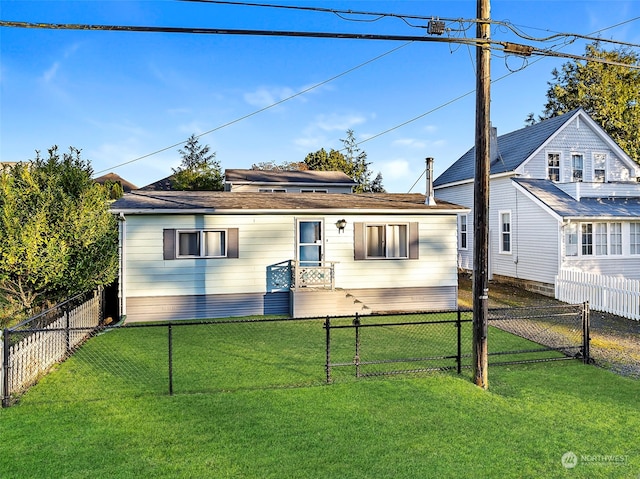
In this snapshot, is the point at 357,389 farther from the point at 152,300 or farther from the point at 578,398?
the point at 152,300

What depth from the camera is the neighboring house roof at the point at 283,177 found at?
91.8 feet

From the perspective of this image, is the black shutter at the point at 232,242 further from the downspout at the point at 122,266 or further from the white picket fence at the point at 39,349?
the white picket fence at the point at 39,349

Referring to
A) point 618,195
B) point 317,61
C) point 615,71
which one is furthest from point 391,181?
point 317,61

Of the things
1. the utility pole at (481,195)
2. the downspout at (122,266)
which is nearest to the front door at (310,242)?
the downspout at (122,266)

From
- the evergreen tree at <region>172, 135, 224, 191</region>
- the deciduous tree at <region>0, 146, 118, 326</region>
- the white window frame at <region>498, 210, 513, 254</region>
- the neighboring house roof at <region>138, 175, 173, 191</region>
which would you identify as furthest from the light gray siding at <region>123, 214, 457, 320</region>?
the neighboring house roof at <region>138, 175, 173, 191</region>

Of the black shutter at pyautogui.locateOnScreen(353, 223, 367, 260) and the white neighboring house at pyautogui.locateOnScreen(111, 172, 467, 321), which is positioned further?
the black shutter at pyautogui.locateOnScreen(353, 223, 367, 260)

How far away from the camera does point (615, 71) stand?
30.0m

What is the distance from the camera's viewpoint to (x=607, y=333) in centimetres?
1068

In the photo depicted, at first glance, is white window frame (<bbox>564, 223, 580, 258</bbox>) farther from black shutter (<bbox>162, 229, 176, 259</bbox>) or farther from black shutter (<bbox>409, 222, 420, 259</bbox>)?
black shutter (<bbox>162, 229, 176, 259</bbox>)

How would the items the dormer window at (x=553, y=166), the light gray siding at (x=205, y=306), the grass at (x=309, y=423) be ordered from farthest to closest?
the dormer window at (x=553, y=166), the light gray siding at (x=205, y=306), the grass at (x=309, y=423)

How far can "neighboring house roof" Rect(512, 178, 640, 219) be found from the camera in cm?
1673

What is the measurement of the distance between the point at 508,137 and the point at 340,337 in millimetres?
19461

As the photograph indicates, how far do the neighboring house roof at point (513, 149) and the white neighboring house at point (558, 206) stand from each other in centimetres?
8

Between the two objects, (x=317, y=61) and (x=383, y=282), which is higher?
(x=317, y=61)
